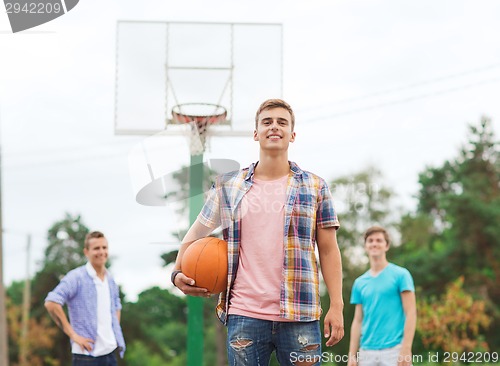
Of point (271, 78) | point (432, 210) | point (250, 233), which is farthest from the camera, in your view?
point (432, 210)

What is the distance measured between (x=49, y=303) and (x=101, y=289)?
1.44 ft

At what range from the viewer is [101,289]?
6.09m

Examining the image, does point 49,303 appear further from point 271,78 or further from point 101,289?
point 271,78

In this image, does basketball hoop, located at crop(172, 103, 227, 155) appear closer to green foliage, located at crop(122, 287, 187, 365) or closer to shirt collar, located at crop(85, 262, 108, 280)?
shirt collar, located at crop(85, 262, 108, 280)

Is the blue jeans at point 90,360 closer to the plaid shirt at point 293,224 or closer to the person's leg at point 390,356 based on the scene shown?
the person's leg at point 390,356

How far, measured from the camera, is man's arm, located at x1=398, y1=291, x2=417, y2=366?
5.54 meters

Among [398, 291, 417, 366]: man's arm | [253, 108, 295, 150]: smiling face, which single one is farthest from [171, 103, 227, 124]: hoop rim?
[253, 108, 295, 150]: smiling face

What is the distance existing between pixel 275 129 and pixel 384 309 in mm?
2837

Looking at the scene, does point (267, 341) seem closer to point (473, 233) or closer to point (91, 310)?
point (91, 310)

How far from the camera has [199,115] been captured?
10281mm

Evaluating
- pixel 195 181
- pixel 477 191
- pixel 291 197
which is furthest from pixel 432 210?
pixel 291 197

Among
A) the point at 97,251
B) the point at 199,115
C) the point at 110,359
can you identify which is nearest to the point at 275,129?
the point at 97,251

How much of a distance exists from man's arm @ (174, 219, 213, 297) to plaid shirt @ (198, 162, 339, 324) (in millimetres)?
59

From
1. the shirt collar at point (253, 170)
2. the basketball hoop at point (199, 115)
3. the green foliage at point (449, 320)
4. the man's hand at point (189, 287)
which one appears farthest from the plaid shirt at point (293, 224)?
the green foliage at point (449, 320)
